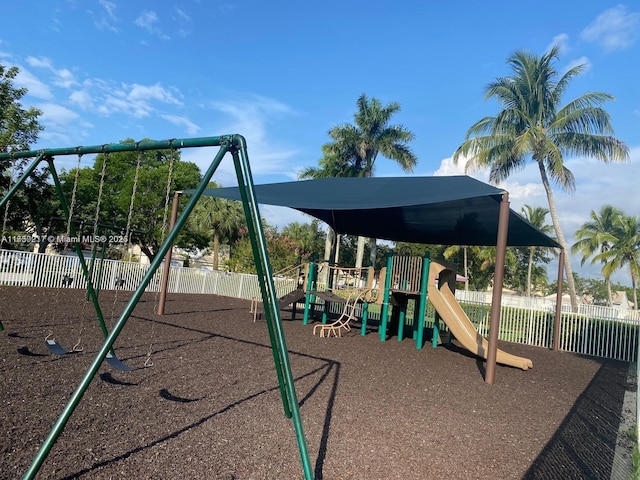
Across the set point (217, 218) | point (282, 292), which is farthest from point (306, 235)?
point (282, 292)

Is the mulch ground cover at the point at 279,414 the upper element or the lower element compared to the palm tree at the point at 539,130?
lower

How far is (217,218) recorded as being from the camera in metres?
28.7

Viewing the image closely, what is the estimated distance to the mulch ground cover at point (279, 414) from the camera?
9.13 ft

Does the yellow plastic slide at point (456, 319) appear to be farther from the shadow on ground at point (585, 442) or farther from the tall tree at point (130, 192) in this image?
the tall tree at point (130, 192)

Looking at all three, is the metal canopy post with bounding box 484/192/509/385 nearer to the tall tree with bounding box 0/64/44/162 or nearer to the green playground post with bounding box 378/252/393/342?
the green playground post with bounding box 378/252/393/342

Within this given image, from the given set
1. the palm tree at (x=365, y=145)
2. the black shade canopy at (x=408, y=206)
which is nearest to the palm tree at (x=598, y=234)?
the palm tree at (x=365, y=145)

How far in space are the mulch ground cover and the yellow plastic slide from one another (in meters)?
0.28

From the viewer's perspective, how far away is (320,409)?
13.3 feet

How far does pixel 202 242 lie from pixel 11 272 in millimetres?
15693

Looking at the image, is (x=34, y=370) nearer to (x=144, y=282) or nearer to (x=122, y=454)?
(x=122, y=454)

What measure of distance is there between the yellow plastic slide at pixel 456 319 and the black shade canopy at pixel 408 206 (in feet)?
4.34

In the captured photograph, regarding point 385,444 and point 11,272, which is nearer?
point 385,444

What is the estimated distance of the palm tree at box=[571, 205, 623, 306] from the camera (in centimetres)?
3765

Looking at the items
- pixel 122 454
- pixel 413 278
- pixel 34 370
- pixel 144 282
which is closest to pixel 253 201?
pixel 144 282
